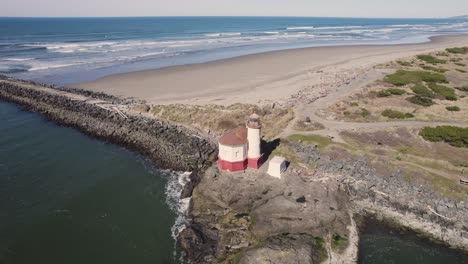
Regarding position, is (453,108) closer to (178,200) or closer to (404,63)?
(404,63)

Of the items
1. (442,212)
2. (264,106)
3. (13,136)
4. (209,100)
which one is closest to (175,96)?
(209,100)

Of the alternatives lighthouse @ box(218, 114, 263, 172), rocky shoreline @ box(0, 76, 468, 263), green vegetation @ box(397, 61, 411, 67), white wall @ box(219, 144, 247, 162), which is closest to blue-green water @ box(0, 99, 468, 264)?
rocky shoreline @ box(0, 76, 468, 263)

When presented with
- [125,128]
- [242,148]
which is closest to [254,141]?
[242,148]

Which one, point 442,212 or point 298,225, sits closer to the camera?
point 298,225

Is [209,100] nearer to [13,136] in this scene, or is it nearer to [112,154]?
[112,154]

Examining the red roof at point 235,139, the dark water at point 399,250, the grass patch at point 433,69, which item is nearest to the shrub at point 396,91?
the grass patch at point 433,69

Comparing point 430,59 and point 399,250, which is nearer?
point 399,250

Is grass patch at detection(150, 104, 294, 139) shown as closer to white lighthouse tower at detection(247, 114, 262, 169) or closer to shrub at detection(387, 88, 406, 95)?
white lighthouse tower at detection(247, 114, 262, 169)
